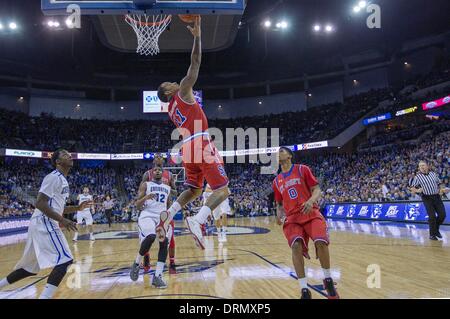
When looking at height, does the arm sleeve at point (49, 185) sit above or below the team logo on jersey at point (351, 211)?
above

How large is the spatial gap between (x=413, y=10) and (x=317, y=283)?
26344 millimetres

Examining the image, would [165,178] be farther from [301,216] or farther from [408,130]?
[408,130]

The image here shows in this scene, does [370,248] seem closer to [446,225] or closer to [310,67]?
[446,225]

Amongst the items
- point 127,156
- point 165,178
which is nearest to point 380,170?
point 165,178

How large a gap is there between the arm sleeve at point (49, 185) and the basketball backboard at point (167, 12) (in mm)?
4133

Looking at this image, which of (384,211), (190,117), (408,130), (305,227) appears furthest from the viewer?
(408,130)

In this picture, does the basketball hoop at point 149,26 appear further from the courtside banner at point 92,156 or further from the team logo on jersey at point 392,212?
the courtside banner at point 92,156

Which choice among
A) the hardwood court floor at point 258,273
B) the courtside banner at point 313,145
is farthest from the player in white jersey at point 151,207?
the courtside banner at point 313,145

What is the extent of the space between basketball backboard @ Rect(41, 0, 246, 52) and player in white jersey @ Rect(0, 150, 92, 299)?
13.4 ft

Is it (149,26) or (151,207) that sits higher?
(149,26)

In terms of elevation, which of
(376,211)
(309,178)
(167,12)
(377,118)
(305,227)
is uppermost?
(377,118)

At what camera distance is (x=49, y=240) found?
4125 millimetres

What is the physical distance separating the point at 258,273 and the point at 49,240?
3.58 m

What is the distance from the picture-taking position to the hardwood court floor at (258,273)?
4.92 meters
